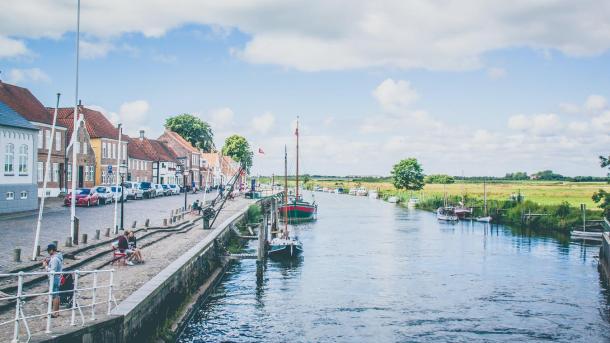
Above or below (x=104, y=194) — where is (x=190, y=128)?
above

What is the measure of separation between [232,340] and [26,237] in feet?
47.3

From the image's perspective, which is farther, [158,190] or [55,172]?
[158,190]

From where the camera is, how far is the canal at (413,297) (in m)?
21.4

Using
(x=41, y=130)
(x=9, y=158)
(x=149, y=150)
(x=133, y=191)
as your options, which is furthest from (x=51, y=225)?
(x=149, y=150)

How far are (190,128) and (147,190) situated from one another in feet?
216

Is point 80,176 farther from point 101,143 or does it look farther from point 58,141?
point 101,143

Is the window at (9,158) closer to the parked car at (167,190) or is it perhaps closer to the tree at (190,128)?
the parked car at (167,190)

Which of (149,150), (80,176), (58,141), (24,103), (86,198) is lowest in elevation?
(86,198)

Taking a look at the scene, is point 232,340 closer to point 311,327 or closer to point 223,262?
point 311,327

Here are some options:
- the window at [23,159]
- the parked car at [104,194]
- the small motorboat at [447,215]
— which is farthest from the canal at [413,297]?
the small motorboat at [447,215]

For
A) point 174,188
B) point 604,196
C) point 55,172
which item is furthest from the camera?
point 174,188

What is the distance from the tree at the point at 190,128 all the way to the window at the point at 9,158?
9019 cm

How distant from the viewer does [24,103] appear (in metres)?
57.2

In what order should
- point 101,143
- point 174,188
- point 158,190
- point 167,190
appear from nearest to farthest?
point 101,143 < point 158,190 < point 167,190 < point 174,188
